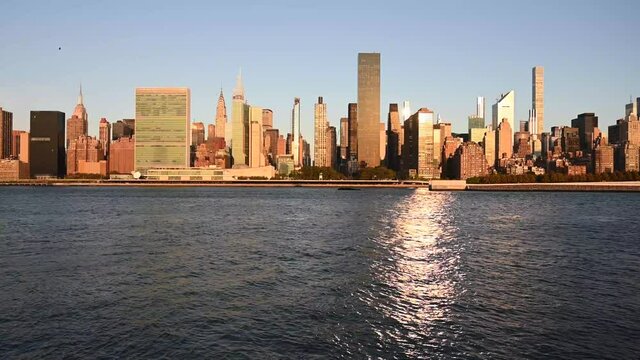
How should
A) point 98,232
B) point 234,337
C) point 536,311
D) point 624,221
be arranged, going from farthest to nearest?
point 624,221, point 98,232, point 536,311, point 234,337

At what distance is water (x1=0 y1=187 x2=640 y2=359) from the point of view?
2314 cm

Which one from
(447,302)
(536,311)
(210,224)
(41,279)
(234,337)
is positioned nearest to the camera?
(234,337)

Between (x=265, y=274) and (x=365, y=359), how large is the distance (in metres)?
18.4

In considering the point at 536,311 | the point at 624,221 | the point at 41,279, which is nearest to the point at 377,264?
the point at 536,311

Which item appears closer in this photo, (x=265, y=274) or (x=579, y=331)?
(x=579, y=331)

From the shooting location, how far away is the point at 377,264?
144ft

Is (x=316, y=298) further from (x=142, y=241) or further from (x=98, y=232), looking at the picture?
(x=98, y=232)

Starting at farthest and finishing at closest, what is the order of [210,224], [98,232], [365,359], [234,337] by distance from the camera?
1. [210,224]
2. [98,232]
3. [234,337]
4. [365,359]

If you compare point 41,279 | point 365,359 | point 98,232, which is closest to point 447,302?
point 365,359

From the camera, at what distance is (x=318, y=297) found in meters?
31.8

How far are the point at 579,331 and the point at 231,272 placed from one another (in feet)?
81.7

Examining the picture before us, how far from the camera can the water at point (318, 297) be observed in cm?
2314

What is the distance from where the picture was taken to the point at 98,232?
221ft

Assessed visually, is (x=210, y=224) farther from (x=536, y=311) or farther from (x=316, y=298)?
(x=536, y=311)
